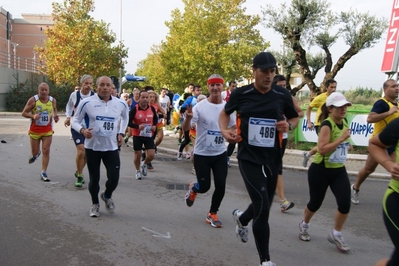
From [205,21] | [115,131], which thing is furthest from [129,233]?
[205,21]

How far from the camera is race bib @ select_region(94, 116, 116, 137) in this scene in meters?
6.12

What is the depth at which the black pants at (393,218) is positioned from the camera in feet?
10.0

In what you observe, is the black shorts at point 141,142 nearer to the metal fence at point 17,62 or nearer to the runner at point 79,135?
the runner at point 79,135

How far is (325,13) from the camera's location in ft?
61.8

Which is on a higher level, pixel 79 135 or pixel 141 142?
pixel 79 135

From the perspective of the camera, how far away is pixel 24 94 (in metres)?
34.6

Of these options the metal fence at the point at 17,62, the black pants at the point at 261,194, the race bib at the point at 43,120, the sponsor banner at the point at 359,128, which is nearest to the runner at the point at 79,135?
the race bib at the point at 43,120

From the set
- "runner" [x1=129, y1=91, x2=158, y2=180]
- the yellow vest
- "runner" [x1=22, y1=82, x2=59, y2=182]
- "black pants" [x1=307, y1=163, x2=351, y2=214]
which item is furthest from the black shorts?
"black pants" [x1=307, y1=163, x2=351, y2=214]

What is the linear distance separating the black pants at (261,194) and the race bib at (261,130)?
22 cm

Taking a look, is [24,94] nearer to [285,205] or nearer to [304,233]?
[285,205]

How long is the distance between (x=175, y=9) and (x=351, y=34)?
20692 millimetres

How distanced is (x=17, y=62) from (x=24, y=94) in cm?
491

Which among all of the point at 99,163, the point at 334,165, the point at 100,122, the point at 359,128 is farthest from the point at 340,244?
the point at 359,128

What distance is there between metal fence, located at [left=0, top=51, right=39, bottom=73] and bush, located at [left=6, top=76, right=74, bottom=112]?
A: 1746 mm
